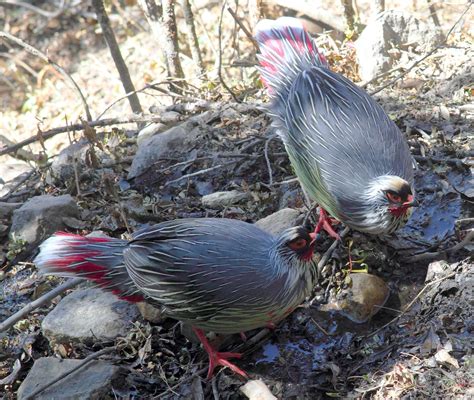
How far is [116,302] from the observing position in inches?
156

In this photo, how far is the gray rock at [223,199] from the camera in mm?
4602

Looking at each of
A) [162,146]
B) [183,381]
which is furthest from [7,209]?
[183,381]

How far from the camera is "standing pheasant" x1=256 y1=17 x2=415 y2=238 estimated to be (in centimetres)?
357

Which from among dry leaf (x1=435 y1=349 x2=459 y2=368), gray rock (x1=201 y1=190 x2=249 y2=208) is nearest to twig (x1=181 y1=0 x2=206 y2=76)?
gray rock (x1=201 y1=190 x2=249 y2=208)

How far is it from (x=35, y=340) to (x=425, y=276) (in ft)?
7.61

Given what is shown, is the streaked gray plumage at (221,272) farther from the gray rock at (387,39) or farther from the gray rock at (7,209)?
the gray rock at (387,39)

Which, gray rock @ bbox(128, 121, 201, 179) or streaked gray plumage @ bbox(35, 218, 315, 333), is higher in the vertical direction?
gray rock @ bbox(128, 121, 201, 179)

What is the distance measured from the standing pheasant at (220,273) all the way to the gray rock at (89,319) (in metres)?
0.34

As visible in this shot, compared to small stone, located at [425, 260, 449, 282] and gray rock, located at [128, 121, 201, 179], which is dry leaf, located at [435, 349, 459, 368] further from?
gray rock, located at [128, 121, 201, 179]

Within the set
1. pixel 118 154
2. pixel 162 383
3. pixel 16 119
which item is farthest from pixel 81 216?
pixel 16 119

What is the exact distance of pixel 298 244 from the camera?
3396 millimetres

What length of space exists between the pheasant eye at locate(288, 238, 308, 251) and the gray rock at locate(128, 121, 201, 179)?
2045mm

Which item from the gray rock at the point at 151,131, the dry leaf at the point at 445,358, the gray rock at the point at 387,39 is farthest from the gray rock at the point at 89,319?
the gray rock at the point at 387,39

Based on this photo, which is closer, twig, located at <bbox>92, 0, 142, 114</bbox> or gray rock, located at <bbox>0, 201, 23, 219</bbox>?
gray rock, located at <bbox>0, 201, 23, 219</bbox>
